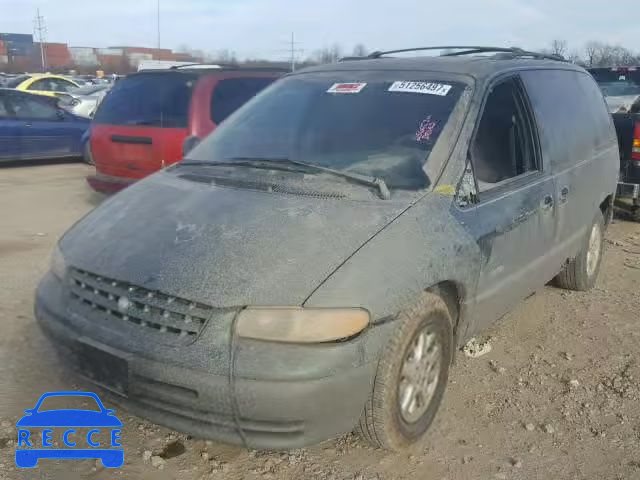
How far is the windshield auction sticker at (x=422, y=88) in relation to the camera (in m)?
3.57

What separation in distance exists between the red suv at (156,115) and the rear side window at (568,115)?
3391mm

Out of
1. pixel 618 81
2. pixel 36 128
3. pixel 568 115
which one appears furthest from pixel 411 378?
pixel 36 128

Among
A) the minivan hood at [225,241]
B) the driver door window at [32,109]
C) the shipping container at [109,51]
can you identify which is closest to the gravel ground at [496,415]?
the minivan hood at [225,241]

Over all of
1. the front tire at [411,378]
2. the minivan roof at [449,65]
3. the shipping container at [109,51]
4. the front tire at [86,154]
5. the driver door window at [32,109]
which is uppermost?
the minivan roof at [449,65]

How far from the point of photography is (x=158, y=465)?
282cm

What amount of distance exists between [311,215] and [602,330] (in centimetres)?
265

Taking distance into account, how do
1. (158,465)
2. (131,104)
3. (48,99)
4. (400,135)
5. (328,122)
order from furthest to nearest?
(48,99) < (131,104) < (328,122) < (400,135) < (158,465)

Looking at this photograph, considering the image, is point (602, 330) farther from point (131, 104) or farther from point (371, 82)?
point (131, 104)

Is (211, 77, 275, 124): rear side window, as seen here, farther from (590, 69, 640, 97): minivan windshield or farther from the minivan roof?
(590, 69, 640, 97): minivan windshield

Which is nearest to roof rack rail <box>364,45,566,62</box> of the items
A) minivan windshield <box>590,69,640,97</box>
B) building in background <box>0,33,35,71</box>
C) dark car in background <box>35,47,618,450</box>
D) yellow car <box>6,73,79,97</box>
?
dark car in background <box>35,47,618,450</box>

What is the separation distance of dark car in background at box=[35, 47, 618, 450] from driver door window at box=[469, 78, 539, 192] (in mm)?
15

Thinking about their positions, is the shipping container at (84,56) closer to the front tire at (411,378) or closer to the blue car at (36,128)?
the blue car at (36,128)

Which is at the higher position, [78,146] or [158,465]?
[158,465]

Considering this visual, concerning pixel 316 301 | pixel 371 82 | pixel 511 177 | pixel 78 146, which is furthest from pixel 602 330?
pixel 78 146
